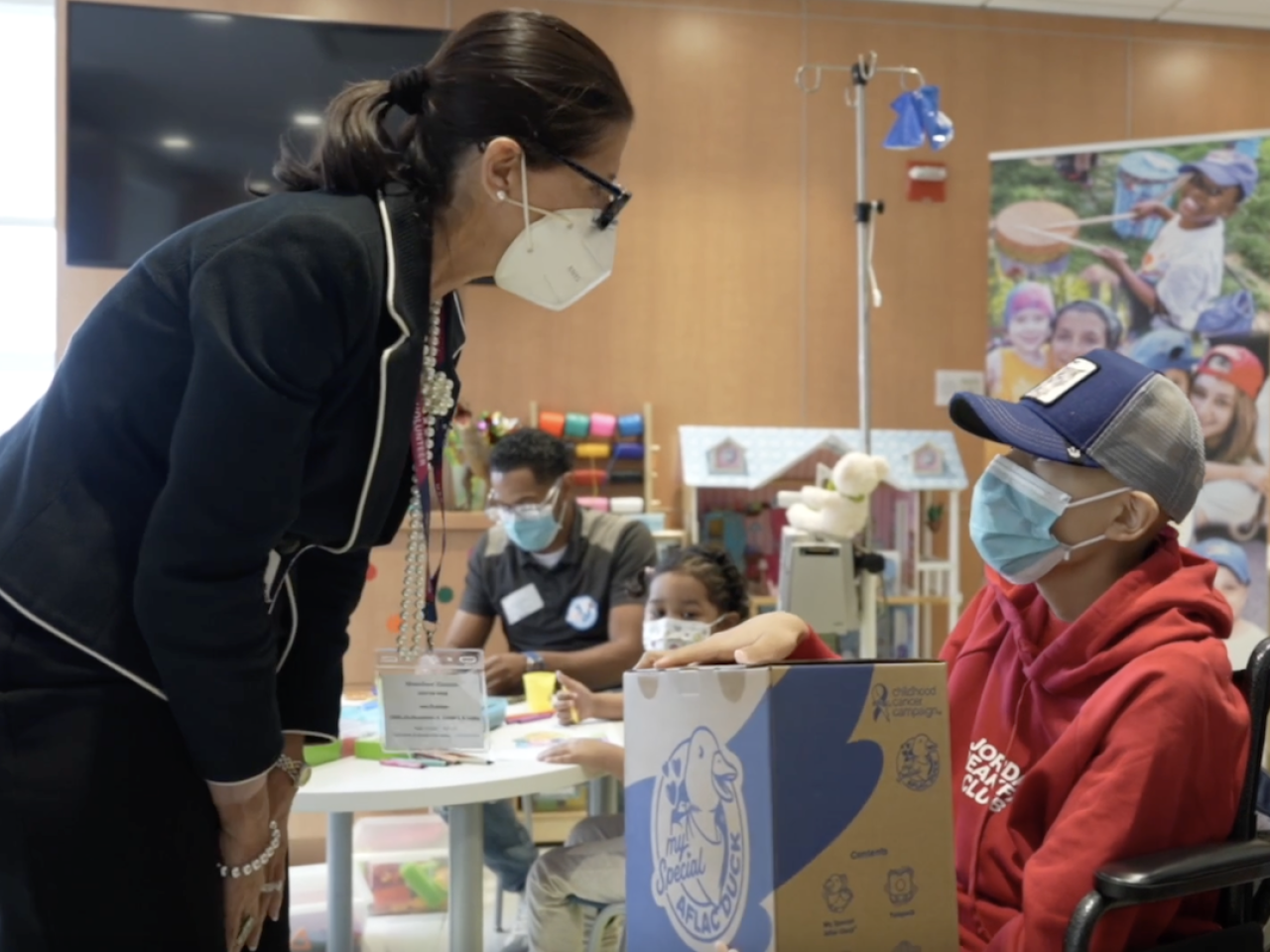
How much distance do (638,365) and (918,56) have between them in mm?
1695

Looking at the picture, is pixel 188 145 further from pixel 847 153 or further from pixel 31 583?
pixel 31 583

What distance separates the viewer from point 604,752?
1.89 metres

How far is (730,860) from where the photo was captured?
0.93 m

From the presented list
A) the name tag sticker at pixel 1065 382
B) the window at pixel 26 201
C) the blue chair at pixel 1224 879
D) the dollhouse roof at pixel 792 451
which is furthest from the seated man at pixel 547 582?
the window at pixel 26 201

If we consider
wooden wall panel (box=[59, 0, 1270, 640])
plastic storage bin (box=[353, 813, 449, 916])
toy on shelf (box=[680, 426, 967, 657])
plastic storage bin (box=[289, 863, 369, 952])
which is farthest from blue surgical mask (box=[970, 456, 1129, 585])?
wooden wall panel (box=[59, 0, 1270, 640])

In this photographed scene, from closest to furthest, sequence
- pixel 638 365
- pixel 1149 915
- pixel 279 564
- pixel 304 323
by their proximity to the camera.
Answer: pixel 304 323 → pixel 279 564 → pixel 1149 915 → pixel 638 365

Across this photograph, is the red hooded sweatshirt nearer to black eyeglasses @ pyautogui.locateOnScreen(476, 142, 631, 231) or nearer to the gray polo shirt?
black eyeglasses @ pyautogui.locateOnScreen(476, 142, 631, 231)

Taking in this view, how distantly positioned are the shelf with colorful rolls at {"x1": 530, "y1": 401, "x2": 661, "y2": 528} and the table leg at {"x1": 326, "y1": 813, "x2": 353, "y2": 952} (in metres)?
2.01

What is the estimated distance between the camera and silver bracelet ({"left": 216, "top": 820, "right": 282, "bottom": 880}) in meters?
0.99

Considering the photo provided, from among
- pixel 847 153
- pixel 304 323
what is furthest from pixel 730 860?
pixel 847 153

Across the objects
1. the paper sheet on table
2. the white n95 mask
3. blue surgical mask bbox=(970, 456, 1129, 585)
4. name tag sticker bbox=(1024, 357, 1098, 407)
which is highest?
the white n95 mask

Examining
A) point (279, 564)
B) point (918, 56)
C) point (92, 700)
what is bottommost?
point (92, 700)

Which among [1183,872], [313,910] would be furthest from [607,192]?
[313,910]

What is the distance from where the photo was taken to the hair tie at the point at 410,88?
1099 millimetres
